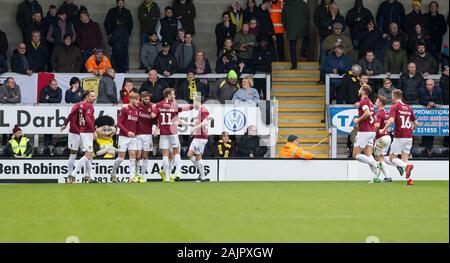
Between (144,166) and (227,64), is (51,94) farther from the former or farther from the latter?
(227,64)

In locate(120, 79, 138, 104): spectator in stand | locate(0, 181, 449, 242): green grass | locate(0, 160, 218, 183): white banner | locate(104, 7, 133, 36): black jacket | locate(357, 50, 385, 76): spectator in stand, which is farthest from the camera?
locate(104, 7, 133, 36): black jacket

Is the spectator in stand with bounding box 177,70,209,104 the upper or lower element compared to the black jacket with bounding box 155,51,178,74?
lower

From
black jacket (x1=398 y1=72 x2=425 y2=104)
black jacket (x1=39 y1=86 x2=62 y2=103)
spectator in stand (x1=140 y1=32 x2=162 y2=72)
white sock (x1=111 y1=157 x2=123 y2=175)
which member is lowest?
white sock (x1=111 y1=157 x2=123 y2=175)

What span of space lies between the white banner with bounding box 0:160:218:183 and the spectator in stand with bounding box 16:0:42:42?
14.5 feet

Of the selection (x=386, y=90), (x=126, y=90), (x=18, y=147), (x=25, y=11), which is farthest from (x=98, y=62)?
(x=386, y=90)

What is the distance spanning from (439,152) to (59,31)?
10753 millimetres

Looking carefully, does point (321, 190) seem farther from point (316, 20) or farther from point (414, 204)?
point (316, 20)

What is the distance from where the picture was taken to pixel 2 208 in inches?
717

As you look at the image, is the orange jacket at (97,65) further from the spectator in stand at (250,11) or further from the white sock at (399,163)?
the white sock at (399,163)

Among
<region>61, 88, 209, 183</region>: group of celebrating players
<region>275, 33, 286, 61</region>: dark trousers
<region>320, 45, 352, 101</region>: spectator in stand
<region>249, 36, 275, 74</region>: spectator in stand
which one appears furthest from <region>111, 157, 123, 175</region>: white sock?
<region>275, 33, 286, 61</region>: dark trousers

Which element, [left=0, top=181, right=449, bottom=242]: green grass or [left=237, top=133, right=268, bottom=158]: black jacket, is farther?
[left=237, top=133, right=268, bottom=158]: black jacket

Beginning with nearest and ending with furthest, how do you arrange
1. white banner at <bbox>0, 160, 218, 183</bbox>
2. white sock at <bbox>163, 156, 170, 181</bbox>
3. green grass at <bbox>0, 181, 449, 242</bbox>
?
green grass at <bbox>0, 181, 449, 242</bbox> < white sock at <bbox>163, 156, 170, 181</bbox> < white banner at <bbox>0, 160, 218, 183</bbox>

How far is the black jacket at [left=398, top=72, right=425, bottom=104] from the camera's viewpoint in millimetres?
30641

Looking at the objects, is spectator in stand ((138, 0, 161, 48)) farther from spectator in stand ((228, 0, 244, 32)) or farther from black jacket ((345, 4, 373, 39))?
black jacket ((345, 4, 373, 39))
